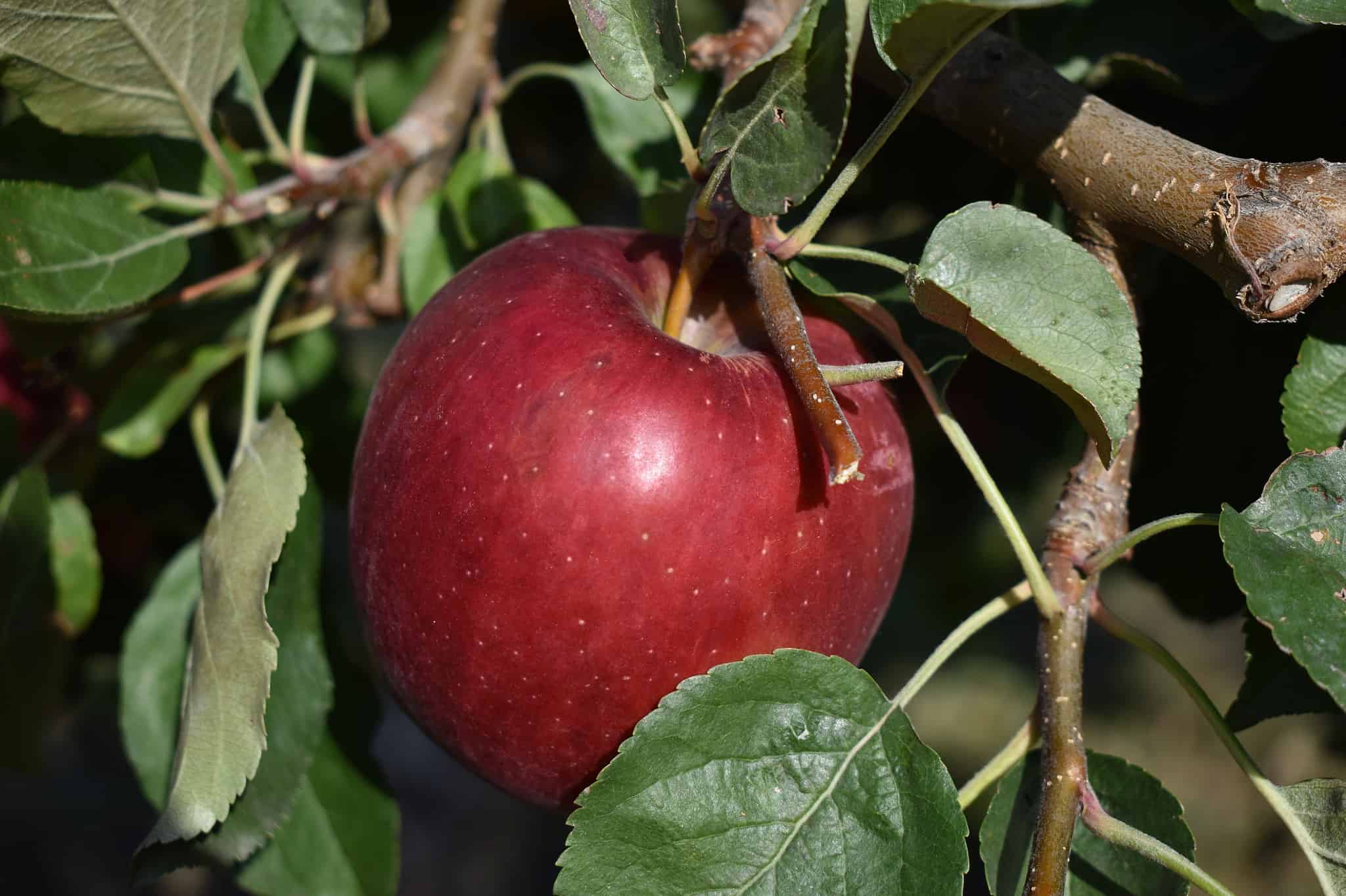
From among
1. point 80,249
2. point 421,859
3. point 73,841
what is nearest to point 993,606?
point 80,249

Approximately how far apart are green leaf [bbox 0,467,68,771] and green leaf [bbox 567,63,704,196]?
0.51 meters

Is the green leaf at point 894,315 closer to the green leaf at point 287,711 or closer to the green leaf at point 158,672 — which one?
the green leaf at point 287,711

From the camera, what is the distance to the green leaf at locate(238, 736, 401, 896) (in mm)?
801

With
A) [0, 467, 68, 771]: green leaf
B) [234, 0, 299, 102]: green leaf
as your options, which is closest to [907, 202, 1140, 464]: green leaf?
[234, 0, 299, 102]: green leaf

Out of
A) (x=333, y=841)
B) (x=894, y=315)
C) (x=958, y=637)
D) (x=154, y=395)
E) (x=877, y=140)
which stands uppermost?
(x=877, y=140)

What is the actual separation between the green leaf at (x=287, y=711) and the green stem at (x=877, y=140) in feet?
1.33

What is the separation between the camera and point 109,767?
7.18 feet

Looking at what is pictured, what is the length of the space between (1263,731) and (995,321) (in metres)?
1.59

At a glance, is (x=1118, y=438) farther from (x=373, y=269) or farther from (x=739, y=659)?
(x=373, y=269)

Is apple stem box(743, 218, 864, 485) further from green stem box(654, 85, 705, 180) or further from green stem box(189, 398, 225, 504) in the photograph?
green stem box(189, 398, 225, 504)

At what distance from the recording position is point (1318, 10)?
1.63ft

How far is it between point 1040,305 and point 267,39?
0.62 metres

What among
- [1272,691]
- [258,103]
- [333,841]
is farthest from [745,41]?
[333,841]

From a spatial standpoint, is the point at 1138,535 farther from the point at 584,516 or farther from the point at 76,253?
the point at 76,253
